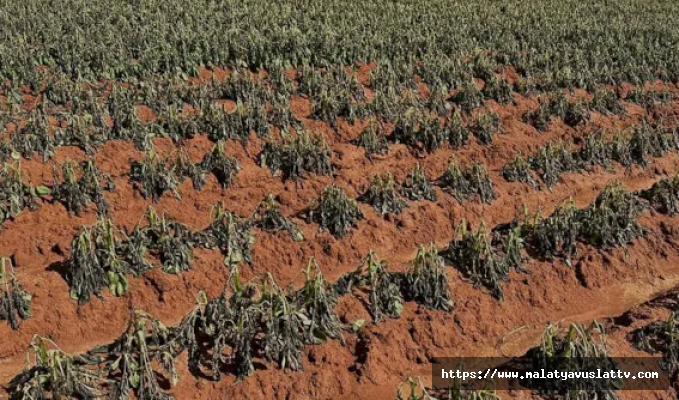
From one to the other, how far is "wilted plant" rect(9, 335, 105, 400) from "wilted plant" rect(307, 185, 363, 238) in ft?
11.9

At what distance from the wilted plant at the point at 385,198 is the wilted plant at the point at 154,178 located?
112 inches

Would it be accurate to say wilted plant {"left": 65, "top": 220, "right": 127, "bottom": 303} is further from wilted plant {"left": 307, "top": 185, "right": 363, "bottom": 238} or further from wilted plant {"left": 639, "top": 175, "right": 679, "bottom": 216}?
wilted plant {"left": 639, "top": 175, "right": 679, "bottom": 216}

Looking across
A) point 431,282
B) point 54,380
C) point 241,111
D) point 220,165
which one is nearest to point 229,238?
point 220,165

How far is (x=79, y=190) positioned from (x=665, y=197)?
8319 mm

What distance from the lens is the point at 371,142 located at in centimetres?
993

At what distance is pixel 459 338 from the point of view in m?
6.23

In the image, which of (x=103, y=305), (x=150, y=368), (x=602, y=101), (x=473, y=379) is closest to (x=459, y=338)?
(x=473, y=379)

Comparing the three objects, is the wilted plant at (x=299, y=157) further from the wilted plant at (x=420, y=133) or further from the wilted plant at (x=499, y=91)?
the wilted plant at (x=499, y=91)

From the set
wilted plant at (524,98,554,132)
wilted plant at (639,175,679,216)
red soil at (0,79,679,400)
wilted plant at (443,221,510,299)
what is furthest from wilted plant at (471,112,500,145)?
wilted plant at (443,221,510,299)

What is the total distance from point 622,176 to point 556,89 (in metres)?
3.67

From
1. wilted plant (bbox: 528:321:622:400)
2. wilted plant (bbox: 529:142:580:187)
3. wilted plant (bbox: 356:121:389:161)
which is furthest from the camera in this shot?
wilted plant (bbox: 356:121:389:161)

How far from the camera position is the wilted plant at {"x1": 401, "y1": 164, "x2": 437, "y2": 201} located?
8547 mm

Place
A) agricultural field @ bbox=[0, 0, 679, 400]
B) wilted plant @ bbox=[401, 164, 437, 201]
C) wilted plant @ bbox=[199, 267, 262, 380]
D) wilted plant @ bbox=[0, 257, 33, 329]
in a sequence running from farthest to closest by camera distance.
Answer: wilted plant @ bbox=[401, 164, 437, 201], wilted plant @ bbox=[0, 257, 33, 329], agricultural field @ bbox=[0, 0, 679, 400], wilted plant @ bbox=[199, 267, 262, 380]

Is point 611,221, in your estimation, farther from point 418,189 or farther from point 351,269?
point 351,269
